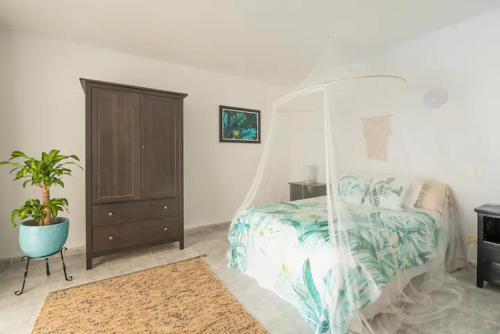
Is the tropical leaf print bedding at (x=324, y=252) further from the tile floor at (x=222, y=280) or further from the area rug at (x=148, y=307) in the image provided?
the area rug at (x=148, y=307)

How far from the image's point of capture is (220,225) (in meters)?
4.14

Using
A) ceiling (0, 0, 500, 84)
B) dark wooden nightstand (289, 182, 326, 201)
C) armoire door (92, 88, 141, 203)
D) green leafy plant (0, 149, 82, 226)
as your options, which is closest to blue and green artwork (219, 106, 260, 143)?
ceiling (0, 0, 500, 84)

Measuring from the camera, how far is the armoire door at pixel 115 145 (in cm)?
263

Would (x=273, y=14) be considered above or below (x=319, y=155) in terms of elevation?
above

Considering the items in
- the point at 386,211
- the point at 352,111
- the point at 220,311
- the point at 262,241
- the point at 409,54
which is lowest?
the point at 220,311

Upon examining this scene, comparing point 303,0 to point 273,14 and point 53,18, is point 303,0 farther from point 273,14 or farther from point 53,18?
point 53,18

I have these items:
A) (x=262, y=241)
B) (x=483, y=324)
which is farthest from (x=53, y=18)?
(x=483, y=324)

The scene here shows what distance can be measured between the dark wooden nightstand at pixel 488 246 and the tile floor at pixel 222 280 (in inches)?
5.1

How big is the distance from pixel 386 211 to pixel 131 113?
2.89 meters

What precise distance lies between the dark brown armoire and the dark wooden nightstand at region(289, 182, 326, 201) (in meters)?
1.66

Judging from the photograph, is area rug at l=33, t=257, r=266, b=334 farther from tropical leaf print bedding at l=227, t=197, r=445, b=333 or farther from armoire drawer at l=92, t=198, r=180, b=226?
armoire drawer at l=92, t=198, r=180, b=226

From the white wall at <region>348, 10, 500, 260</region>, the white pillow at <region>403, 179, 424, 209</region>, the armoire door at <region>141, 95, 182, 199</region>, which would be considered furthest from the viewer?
the armoire door at <region>141, 95, 182, 199</region>

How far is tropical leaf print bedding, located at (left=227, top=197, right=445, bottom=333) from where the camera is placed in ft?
5.22

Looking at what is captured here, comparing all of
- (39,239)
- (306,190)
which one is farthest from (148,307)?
(306,190)
